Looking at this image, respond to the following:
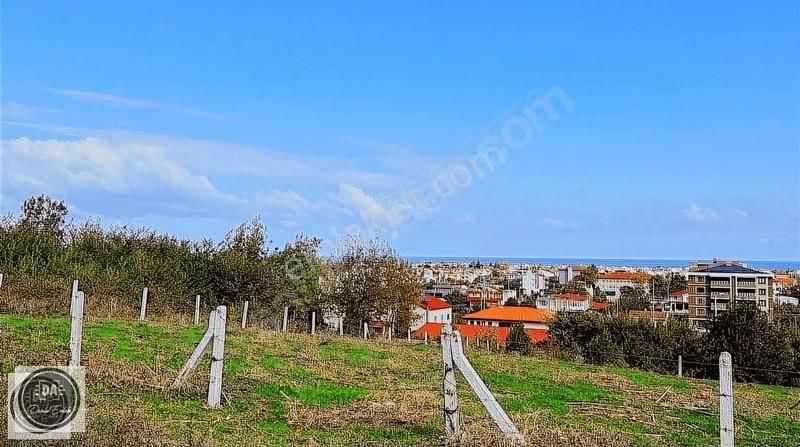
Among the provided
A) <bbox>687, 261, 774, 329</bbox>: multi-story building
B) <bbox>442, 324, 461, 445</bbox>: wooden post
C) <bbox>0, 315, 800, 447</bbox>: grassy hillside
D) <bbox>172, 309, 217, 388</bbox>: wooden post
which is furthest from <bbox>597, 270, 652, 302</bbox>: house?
<bbox>442, 324, 461, 445</bbox>: wooden post

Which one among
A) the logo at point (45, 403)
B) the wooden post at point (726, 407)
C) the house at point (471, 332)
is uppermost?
the wooden post at point (726, 407)

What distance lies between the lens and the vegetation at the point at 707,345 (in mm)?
24484

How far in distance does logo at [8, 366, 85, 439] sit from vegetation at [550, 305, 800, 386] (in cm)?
1815

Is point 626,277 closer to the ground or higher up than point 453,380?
higher up

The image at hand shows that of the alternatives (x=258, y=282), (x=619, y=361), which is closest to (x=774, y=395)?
(x=619, y=361)

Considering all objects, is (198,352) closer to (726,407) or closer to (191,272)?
(726,407)

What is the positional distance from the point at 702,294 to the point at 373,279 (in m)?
32.4

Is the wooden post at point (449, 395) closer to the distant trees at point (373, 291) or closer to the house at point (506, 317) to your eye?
the distant trees at point (373, 291)

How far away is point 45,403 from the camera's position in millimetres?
7133

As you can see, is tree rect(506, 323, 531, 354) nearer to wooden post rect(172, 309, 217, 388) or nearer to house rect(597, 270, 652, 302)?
wooden post rect(172, 309, 217, 388)

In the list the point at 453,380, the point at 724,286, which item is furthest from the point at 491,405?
the point at 724,286

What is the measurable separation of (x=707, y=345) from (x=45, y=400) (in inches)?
968

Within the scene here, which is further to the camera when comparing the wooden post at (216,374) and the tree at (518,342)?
the tree at (518,342)

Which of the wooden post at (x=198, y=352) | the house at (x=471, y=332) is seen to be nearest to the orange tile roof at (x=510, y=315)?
the house at (x=471, y=332)
